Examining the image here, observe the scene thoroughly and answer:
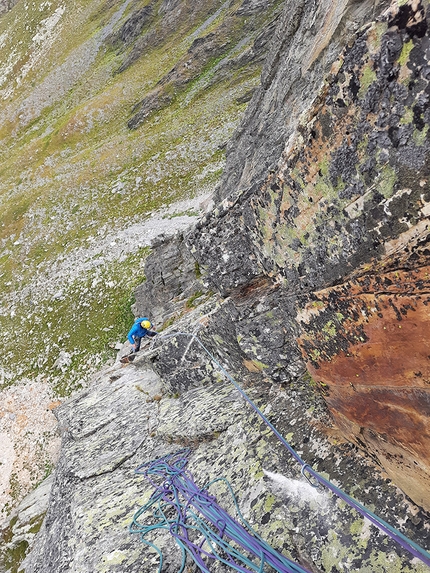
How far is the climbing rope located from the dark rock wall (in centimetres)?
261

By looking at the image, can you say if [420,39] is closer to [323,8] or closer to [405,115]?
[405,115]

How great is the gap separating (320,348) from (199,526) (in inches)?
174

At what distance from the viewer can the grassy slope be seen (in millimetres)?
28797

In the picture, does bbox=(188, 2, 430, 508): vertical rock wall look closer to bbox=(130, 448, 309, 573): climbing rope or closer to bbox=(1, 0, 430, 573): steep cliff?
bbox=(1, 0, 430, 573): steep cliff

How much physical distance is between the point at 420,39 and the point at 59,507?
1422 centimetres

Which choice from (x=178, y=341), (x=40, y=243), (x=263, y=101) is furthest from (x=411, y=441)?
(x=40, y=243)

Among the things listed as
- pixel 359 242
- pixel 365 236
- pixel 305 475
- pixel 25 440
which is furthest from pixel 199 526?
pixel 25 440

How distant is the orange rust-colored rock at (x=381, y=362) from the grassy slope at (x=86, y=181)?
2166 cm

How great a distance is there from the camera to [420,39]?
3562mm

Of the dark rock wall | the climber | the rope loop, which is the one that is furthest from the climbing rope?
the climber

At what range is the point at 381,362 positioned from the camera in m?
5.18

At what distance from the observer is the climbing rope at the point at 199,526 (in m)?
6.30

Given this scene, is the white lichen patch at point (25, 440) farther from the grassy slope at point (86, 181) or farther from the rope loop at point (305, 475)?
the rope loop at point (305, 475)

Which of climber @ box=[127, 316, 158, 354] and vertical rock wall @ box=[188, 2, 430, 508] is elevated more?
vertical rock wall @ box=[188, 2, 430, 508]
